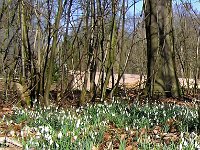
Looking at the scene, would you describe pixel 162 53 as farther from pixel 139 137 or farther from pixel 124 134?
pixel 139 137

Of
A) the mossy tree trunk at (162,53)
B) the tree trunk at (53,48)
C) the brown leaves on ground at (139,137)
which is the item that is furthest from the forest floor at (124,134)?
the mossy tree trunk at (162,53)

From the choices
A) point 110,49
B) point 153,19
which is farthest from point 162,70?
point 110,49

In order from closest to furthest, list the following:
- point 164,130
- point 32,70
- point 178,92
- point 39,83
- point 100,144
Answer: point 100,144 < point 164,130 < point 39,83 < point 32,70 < point 178,92

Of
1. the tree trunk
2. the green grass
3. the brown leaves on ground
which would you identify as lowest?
the brown leaves on ground

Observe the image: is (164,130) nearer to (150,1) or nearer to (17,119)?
(17,119)

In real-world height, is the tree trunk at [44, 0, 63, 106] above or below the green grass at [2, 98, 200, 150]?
above

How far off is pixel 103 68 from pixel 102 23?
3.62 feet

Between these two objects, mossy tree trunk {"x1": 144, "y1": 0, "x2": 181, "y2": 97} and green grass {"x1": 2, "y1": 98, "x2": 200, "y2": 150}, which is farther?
mossy tree trunk {"x1": 144, "y1": 0, "x2": 181, "y2": 97}

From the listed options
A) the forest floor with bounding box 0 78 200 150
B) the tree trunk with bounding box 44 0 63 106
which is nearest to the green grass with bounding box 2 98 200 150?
the forest floor with bounding box 0 78 200 150

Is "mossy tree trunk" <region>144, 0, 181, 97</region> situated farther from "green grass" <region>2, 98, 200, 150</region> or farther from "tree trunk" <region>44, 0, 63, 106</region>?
"green grass" <region>2, 98, 200, 150</region>

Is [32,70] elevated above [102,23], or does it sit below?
below

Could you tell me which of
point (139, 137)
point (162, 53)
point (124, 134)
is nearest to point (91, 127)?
point (124, 134)

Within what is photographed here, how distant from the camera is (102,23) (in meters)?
9.11

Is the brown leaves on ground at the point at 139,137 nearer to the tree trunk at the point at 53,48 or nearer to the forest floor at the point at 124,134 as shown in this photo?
the forest floor at the point at 124,134
